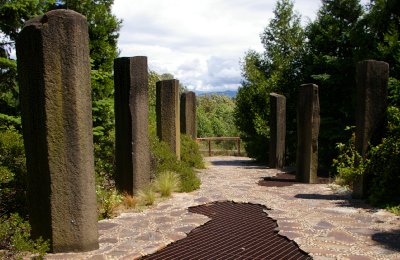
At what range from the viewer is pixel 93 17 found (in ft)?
41.0

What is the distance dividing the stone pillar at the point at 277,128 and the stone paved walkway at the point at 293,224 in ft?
16.0

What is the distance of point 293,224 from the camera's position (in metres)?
6.05

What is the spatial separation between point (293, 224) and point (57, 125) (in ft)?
12.9

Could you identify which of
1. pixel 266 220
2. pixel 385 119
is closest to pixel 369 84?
pixel 385 119

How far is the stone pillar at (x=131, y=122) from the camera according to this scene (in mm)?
7301

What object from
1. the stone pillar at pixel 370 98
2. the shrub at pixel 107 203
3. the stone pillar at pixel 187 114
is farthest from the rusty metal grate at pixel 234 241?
the stone pillar at pixel 187 114

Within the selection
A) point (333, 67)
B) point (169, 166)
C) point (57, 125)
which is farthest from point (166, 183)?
point (333, 67)

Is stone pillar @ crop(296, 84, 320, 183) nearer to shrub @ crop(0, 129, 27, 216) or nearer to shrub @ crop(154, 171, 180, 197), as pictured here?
shrub @ crop(154, 171, 180, 197)

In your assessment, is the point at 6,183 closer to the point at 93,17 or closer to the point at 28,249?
the point at 28,249

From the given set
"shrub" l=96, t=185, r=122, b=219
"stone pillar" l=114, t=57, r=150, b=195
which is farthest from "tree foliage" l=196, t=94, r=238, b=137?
"shrub" l=96, t=185, r=122, b=219

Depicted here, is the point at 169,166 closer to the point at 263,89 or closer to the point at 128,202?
the point at 128,202

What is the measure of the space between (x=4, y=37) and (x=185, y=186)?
21.4 ft

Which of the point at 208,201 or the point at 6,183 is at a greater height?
the point at 6,183

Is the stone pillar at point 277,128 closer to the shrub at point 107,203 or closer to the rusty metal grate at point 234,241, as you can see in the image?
the rusty metal grate at point 234,241
